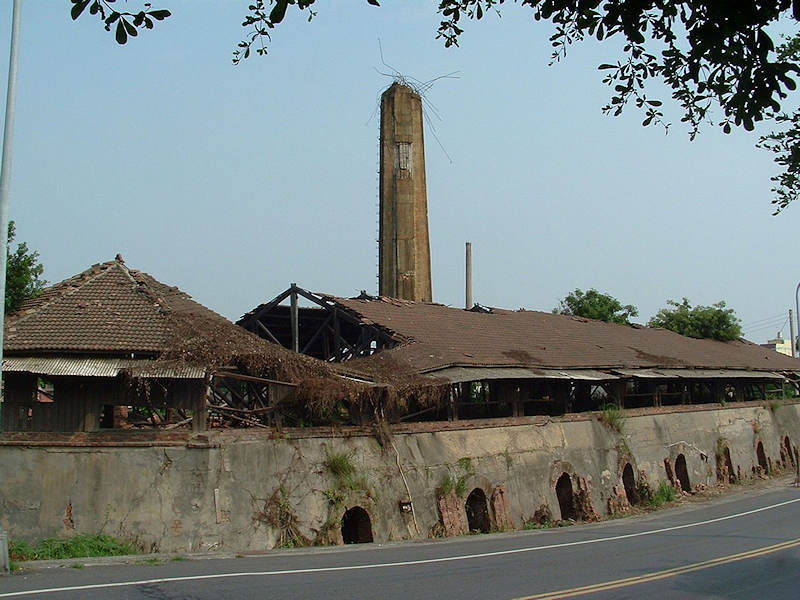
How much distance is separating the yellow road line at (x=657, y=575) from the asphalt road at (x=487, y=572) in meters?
0.02

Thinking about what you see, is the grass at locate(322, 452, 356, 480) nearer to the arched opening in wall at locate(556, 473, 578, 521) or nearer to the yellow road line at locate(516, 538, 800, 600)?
the yellow road line at locate(516, 538, 800, 600)

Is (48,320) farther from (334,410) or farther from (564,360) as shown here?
(564,360)

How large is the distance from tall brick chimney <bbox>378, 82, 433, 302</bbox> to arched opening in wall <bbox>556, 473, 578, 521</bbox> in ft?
49.8

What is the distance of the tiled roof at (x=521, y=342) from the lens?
25797 millimetres

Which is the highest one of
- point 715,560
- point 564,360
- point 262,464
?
point 564,360

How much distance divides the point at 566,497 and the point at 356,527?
8145mm

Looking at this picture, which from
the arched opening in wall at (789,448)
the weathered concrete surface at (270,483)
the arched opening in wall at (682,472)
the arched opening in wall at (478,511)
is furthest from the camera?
the arched opening in wall at (789,448)

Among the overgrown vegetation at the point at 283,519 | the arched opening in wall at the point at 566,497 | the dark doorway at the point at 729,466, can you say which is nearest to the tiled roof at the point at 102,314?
the overgrown vegetation at the point at 283,519

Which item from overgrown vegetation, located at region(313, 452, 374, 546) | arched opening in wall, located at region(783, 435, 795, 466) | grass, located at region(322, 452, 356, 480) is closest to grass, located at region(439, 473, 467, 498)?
overgrown vegetation, located at region(313, 452, 374, 546)

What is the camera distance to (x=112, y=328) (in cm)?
1864

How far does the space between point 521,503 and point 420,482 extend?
3.98 metres

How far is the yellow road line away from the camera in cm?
1160

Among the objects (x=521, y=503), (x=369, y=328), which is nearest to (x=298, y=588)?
(x=521, y=503)

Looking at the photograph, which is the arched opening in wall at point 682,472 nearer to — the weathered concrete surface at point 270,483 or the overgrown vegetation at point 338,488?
the weathered concrete surface at point 270,483
